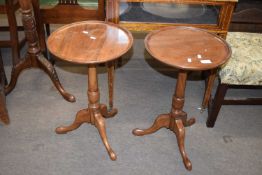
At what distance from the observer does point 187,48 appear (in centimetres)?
167

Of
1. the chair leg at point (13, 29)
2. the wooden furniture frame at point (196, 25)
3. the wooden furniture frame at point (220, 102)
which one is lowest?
the wooden furniture frame at point (220, 102)

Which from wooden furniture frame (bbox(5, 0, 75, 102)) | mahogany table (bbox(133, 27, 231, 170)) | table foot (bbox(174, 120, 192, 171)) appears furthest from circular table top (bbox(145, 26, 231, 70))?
wooden furniture frame (bbox(5, 0, 75, 102))

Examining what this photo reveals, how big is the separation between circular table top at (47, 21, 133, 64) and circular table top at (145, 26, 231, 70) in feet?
0.53

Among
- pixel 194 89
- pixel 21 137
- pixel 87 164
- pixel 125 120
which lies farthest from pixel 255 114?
pixel 21 137

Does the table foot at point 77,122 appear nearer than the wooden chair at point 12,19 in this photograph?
Yes

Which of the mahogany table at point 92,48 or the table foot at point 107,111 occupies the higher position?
the mahogany table at point 92,48

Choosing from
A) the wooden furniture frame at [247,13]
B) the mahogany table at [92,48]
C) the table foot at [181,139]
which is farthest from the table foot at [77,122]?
the wooden furniture frame at [247,13]

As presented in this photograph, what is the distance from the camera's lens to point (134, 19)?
195 centimetres

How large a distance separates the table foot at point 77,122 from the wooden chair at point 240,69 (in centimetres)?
85

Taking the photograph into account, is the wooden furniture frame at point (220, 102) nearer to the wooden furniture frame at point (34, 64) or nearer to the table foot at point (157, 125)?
the table foot at point (157, 125)

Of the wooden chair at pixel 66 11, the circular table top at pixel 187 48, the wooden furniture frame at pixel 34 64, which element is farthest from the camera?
the wooden chair at pixel 66 11

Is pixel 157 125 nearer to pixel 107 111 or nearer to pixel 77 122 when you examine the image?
pixel 107 111

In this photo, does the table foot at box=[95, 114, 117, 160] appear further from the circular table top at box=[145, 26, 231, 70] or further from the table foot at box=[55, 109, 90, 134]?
the circular table top at box=[145, 26, 231, 70]

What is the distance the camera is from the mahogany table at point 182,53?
Answer: 5.15 feet
